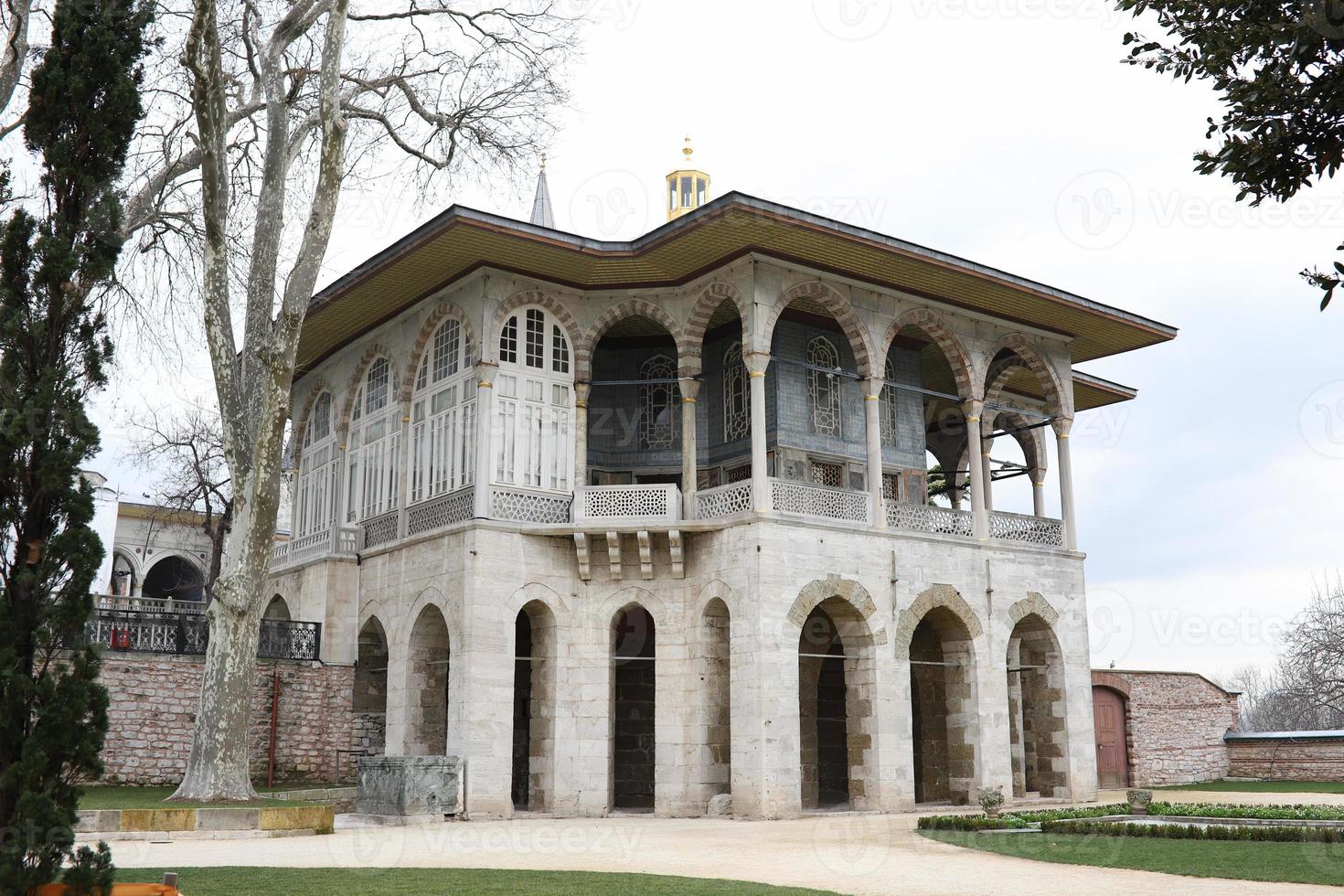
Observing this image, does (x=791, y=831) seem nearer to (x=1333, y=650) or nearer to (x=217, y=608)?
(x=217, y=608)

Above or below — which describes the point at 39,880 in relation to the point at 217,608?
below

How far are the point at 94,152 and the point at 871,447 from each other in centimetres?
1407

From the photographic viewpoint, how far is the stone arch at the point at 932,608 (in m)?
18.4

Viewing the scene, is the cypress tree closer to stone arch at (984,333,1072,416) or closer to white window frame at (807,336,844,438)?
white window frame at (807,336,844,438)

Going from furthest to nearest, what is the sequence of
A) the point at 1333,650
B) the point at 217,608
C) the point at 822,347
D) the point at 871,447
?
the point at 1333,650
the point at 822,347
the point at 871,447
the point at 217,608

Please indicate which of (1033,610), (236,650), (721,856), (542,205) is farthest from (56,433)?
(542,205)

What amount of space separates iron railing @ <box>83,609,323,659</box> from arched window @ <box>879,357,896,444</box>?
35.8ft

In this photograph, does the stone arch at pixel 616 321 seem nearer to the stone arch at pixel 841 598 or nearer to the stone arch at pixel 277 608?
the stone arch at pixel 841 598

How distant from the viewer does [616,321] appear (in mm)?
19484

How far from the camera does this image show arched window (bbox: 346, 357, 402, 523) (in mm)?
20922

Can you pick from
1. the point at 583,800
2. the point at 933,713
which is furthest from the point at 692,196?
the point at 583,800

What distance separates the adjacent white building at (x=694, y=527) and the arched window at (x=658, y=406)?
0.05 meters

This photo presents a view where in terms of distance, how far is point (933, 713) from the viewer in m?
20.9

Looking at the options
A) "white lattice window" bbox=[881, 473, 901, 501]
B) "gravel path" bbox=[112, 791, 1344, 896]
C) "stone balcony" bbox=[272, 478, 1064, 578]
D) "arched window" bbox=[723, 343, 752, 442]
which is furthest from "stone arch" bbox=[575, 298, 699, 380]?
"gravel path" bbox=[112, 791, 1344, 896]
